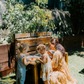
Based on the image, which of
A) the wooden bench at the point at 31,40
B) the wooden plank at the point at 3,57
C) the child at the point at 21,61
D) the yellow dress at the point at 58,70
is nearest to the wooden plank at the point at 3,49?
the wooden plank at the point at 3,57

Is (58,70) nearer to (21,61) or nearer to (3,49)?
(21,61)

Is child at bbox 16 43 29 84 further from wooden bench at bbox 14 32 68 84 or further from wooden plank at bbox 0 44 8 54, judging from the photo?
wooden plank at bbox 0 44 8 54

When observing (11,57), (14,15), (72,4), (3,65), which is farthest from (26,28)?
(72,4)

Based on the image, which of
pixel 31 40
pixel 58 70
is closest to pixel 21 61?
pixel 58 70

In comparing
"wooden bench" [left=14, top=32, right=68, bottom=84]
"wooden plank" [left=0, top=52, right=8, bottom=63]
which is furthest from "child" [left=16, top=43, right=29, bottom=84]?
"wooden plank" [left=0, top=52, right=8, bottom=63]

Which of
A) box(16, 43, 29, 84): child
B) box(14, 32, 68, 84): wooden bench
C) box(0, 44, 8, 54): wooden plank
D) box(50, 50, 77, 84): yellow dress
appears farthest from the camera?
box(0, 44, 8, 54): wooden plank

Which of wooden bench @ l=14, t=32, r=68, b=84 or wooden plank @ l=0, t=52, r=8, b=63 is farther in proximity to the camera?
wooden plank @ l=0, t=52, r=8, b=63

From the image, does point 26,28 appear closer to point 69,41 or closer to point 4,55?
point 4,55

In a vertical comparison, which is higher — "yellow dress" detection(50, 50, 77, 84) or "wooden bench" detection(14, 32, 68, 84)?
"wooden bench" detection(14, 32, 68, 84)

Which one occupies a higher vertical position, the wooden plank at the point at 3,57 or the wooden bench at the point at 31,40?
Result: the wooden bench at the point at 31,40

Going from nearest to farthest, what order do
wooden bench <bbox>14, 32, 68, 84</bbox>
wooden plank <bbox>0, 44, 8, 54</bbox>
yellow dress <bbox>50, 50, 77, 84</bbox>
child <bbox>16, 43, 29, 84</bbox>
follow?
1. child <bbox>16, 43, 29, 84</bbox>
2. yellow dress <bbox>50, 50, 77, 84</bbox>
3. wooden bench <bbox>14, 32, 68, 84</bbox>
4. wooden plank <bbox>0, 44, 8, 54</bbox>

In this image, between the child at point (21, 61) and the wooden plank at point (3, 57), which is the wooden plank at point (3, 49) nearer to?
the wooden plank at point (3, 57)

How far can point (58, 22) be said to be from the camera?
30.2ft

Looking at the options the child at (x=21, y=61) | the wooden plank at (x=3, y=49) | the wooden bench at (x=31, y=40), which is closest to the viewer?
the child at (x=21, y=61)
